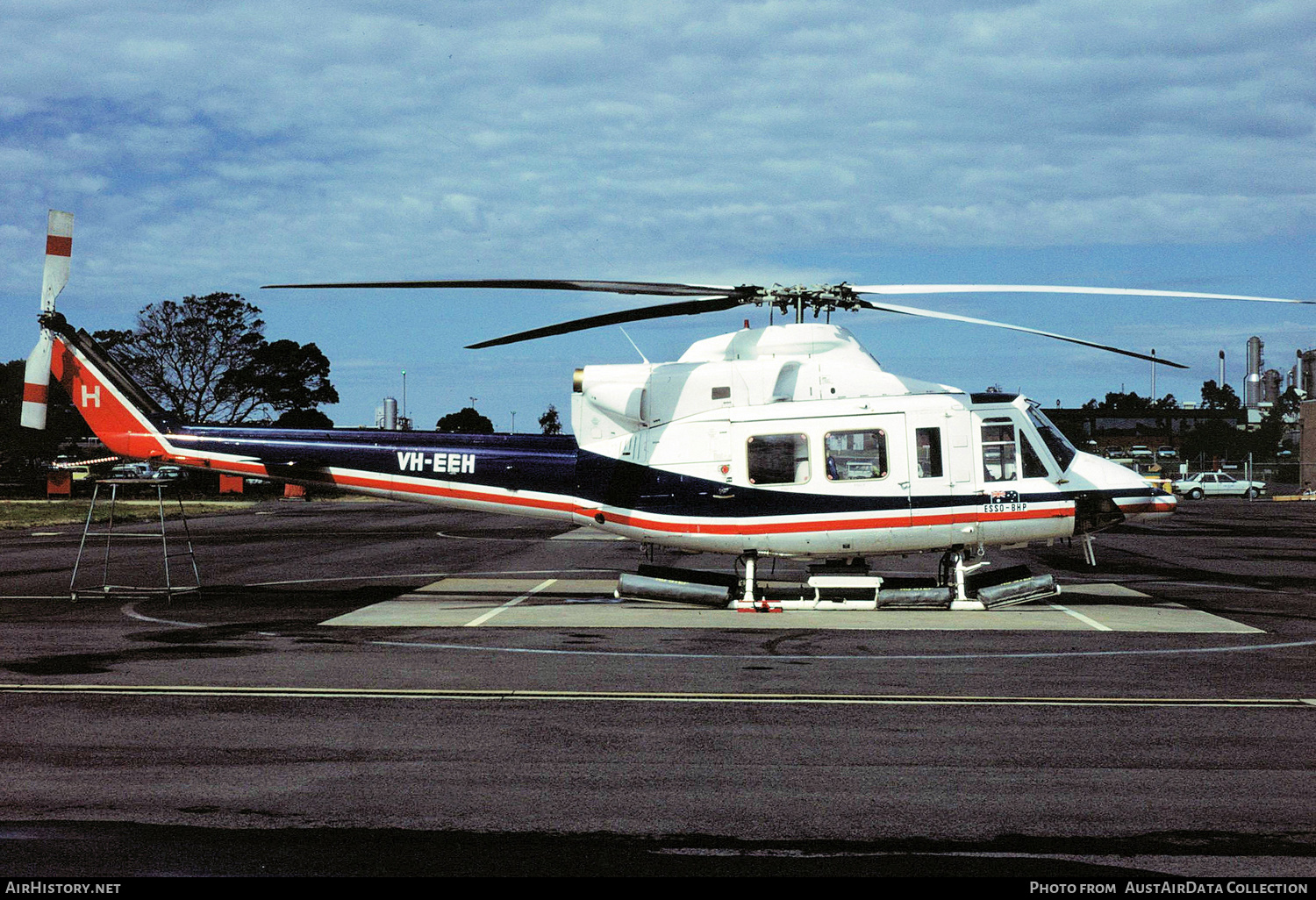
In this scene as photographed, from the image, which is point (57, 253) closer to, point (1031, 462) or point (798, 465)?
point (798, 465)

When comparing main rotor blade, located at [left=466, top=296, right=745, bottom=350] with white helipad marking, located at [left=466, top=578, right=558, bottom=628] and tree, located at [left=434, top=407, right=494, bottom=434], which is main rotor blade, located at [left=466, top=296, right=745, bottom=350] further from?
tree, located at [left=434, top=407, right=494, bottom=434]

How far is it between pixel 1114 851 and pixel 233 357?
88269 mm

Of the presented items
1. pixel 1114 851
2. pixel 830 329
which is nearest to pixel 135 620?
pixel 830 329

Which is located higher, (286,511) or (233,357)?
(233,357)

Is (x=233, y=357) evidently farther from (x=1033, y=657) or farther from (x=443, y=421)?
(x=1033, y=657)

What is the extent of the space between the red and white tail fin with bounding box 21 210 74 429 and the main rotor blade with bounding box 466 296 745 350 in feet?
23.4

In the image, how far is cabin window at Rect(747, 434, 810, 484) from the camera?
16797mm

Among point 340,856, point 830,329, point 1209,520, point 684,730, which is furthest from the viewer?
point 1209,520

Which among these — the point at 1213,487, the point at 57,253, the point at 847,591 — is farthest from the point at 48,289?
the point at 1213,487

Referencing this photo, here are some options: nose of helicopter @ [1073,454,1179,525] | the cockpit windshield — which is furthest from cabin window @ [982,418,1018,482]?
nose of helicopter @ [1073,454,1179,525]

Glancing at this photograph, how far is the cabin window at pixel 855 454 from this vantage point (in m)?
16.7

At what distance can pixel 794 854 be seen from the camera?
6.39 meters

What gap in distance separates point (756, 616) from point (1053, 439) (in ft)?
18.0

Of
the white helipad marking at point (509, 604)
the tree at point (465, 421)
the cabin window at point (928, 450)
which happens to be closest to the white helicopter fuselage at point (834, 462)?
the cabin window at point (928, 450)
